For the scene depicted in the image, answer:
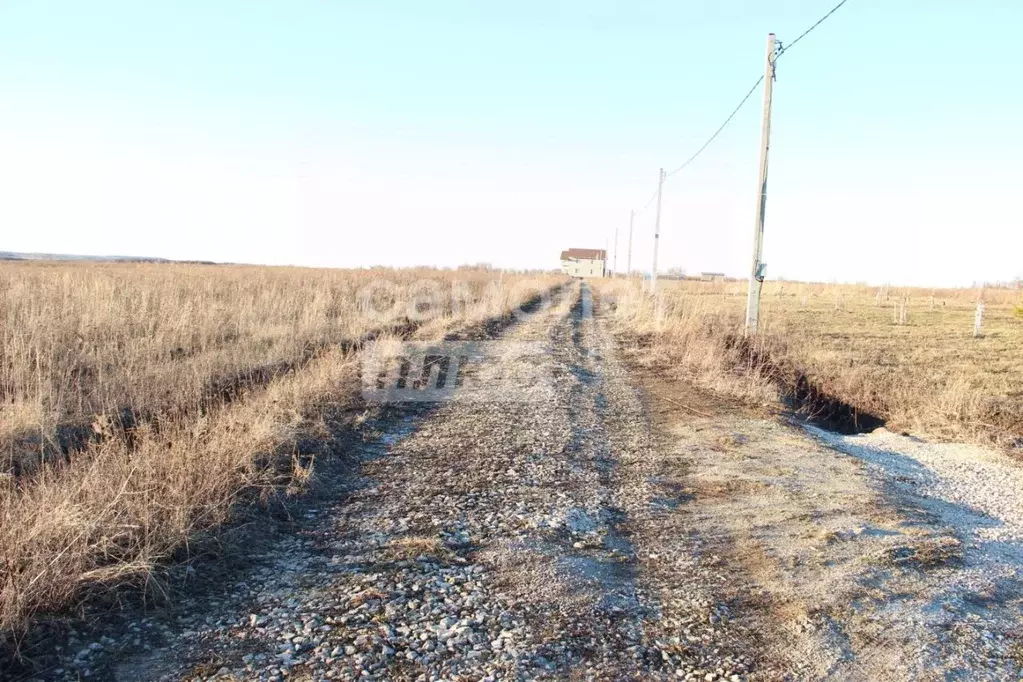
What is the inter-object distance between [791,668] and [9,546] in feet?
12.0

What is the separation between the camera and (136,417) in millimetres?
6941

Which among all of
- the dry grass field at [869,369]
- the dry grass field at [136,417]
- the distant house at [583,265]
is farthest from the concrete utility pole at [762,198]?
the distant house at [583,265]

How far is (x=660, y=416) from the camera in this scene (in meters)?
8.67

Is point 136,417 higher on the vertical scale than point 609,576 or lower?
higher

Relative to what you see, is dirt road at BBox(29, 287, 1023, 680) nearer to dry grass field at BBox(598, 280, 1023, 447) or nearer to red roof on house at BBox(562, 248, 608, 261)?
dry grass field at BBox(598, 280, 1023, 447)

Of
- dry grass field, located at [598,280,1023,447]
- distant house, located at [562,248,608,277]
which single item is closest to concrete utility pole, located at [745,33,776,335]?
dry grass field, located at [598,280,1023,447]

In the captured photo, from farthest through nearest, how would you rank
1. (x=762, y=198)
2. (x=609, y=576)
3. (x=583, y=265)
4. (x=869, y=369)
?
(x=583, y=265) < (x=869, y=369) < (x=762, y=198) < (x=609, y=576)

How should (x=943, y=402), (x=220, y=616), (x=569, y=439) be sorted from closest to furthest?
(x=220, y=616) → (x=569, y=439) → (x=943, y=402)

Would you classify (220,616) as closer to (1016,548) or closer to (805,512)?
(805,512)

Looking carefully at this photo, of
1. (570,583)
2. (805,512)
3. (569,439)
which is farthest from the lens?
(569,439)

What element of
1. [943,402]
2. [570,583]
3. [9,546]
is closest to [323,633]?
[570,583]

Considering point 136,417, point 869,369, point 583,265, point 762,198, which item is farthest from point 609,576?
point 583,265

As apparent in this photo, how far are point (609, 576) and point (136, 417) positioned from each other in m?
5.34

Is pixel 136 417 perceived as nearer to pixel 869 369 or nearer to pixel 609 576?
pixel 609 576
